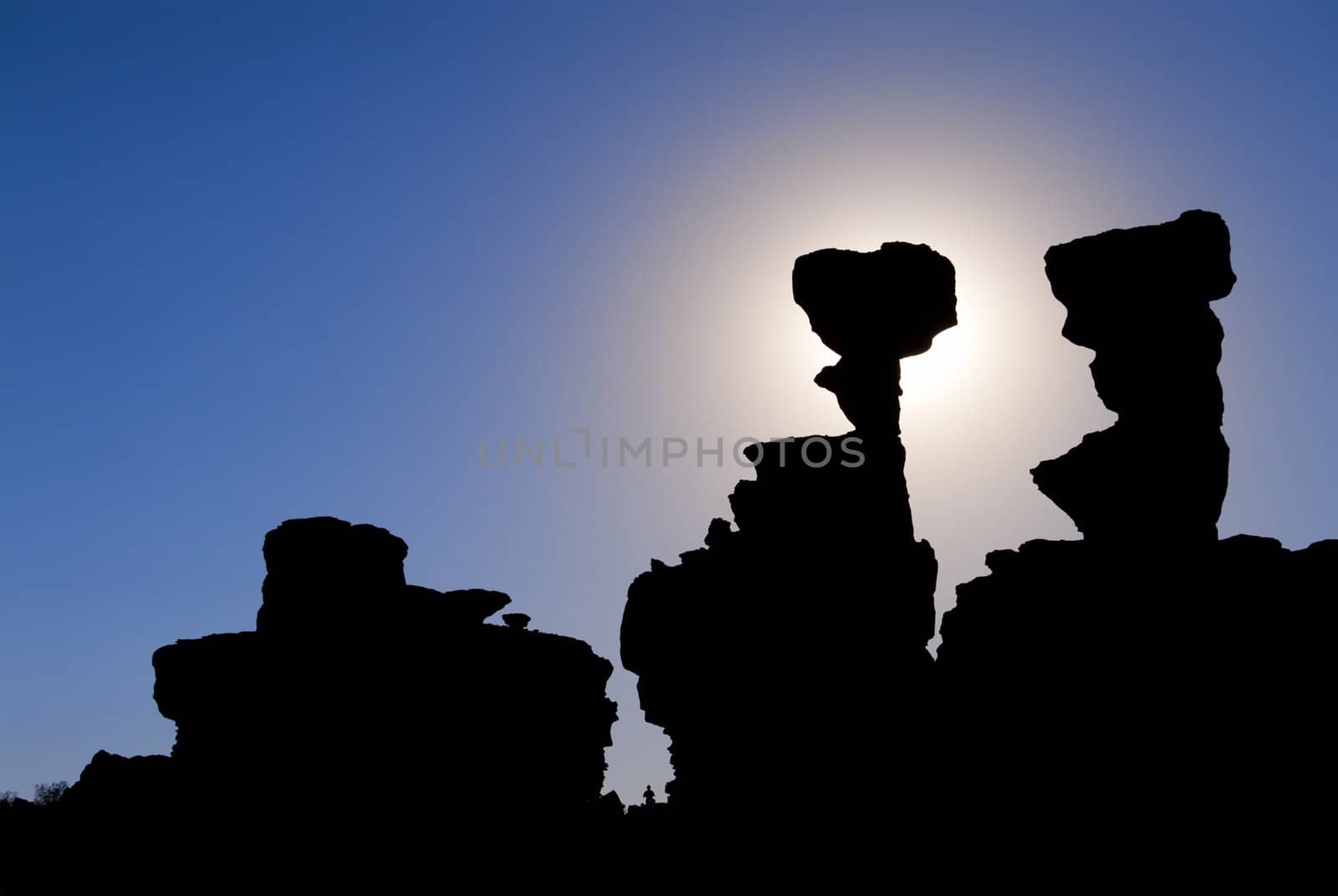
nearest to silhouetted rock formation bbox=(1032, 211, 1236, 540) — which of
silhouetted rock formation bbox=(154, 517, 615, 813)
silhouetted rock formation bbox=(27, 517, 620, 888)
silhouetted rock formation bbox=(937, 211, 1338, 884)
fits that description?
silhouetted rock formation bbox=(937, 211, 1338, 884)

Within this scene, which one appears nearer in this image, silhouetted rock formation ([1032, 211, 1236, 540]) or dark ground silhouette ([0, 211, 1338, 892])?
dark ground silhouette ([0, 211, 1338, 892])

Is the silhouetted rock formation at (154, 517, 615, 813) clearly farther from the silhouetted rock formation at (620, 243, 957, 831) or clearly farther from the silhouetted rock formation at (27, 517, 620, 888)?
the silhouetted rock formation at (620, 243, 957, 831)

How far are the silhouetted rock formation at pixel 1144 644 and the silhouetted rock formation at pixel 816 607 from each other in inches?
117

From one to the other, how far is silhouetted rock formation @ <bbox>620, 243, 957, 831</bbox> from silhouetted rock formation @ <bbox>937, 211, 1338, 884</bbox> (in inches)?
117

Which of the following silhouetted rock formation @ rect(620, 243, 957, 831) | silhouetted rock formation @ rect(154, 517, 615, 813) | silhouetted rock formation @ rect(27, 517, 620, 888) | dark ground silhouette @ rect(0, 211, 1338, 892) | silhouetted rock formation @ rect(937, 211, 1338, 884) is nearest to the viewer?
silhouetted rock formation @ rect(937, 211, 1338, 884)

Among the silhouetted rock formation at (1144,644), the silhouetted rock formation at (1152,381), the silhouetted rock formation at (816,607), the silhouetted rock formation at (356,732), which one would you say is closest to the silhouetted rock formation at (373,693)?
the silhouetted rock formation at (356,732)

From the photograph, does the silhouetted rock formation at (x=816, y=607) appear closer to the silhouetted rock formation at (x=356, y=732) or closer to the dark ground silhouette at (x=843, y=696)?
the dark ground silhouette at (x=843, y=696)

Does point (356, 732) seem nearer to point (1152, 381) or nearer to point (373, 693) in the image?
point (373, 693)

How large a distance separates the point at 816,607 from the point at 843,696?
12.8 feet

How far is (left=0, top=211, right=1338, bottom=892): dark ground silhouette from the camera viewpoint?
4072cm

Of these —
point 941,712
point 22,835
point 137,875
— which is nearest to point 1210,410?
point 941,712

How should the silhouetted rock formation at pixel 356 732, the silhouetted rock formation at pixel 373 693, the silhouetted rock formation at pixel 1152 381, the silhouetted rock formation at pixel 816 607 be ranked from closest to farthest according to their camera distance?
the silhouetted rock formation at pixel 816 607 → the silhouetted rock formation at pixel 1152 381 → the silhouetted rock formation at pixel 356 732 → the silhouetted rock formation at pixel 373 693

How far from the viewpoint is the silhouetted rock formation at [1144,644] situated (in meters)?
39.5

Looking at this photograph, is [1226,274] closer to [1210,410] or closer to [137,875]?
[1210,410]
